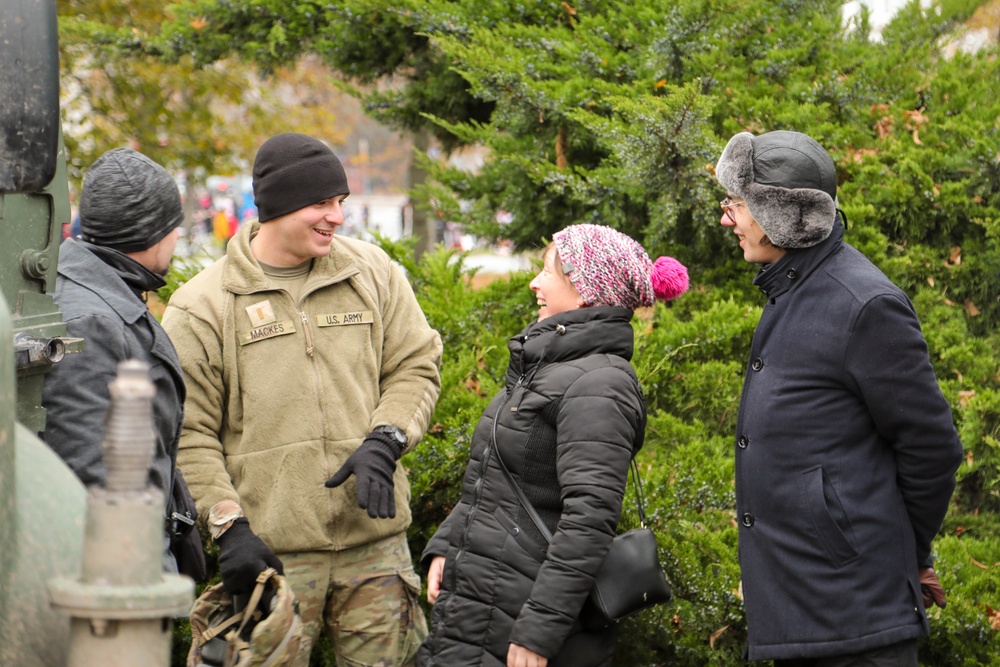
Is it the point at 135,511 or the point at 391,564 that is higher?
the point at 135,511

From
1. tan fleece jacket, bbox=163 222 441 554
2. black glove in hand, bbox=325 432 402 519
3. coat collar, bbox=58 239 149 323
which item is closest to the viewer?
coat collar, bbox=58 239 149 323

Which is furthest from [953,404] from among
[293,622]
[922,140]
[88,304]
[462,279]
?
[88,304]

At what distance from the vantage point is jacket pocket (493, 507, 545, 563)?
314cm

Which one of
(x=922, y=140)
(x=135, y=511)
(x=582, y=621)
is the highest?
(x=922, y=140)

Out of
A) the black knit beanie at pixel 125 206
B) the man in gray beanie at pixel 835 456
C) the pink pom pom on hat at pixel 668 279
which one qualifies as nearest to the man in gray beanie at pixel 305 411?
the black knit beanie at pixel 125 206

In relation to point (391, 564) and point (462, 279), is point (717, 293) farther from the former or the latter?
point (391, 564)

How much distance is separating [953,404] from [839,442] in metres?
2.09

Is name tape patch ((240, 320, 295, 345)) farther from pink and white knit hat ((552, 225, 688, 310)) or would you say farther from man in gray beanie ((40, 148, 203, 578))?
pink and white knit hat ((552, 225, 688, 310))

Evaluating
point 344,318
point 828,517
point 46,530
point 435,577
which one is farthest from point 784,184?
point 46,530

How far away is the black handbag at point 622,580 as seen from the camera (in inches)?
121

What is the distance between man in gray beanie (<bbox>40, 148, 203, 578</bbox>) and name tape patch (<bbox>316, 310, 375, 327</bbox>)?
0.52 meters

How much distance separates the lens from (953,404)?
188 inches

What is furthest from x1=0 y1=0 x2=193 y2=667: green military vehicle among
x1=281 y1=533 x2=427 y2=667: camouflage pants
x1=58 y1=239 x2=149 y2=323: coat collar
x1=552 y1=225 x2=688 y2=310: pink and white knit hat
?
x1=552 y1=225 x2=688 y2=310: pink and white knit hat

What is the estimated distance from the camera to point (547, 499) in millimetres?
3188
